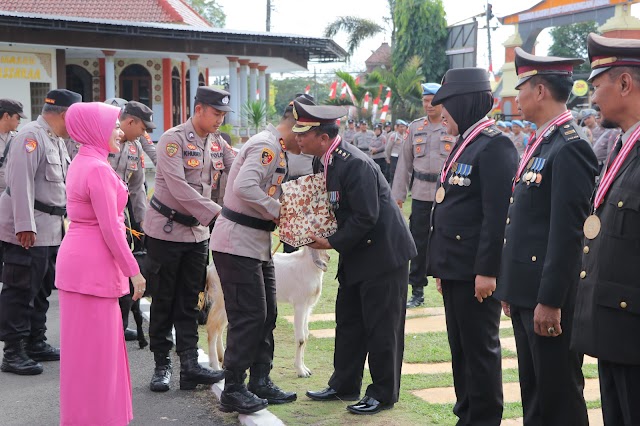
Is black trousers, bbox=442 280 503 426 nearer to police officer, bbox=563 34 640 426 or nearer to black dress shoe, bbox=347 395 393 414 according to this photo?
black dress shoe, bbox=347 395 393 414

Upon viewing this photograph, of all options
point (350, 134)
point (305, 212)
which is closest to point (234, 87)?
point (350, 134)

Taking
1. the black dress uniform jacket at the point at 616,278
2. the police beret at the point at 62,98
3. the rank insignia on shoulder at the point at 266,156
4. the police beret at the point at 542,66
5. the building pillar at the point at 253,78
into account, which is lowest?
the black dress uniform jacket at the point at 616,278

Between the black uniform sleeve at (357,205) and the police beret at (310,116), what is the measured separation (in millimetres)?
318

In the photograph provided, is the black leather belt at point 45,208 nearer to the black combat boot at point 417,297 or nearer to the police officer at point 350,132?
the black combat boot at point 417,297

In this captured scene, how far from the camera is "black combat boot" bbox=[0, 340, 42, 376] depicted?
6.55 m

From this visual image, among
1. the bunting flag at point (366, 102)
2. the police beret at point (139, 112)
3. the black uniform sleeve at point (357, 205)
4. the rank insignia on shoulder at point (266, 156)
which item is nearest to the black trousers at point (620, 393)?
the black uniform sleeve at point (357, 205)

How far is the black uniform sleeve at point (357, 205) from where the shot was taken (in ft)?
17.1

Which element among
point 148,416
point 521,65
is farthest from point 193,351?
point 521,65

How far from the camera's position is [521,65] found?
421cm

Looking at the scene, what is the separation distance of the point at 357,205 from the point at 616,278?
232 cm

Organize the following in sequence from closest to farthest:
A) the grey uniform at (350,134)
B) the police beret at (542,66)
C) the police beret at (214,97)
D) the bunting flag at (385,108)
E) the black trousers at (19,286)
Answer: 1. the police beret at (542,66)
2. the police beret at (214,97)
3. the black trousers at (19,286)
4. the grey uniform at (350,134)
5. the bunting flag at (385,108)

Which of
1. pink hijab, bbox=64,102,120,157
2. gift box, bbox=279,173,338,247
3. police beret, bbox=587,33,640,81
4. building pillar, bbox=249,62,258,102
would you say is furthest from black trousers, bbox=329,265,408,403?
building pillar, bbox=249,62,258,102

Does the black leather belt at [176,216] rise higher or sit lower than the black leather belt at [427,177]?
lower

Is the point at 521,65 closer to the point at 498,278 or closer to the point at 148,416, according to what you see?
the point at 498,278
